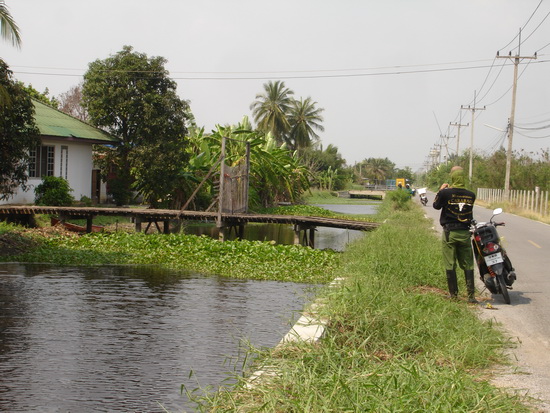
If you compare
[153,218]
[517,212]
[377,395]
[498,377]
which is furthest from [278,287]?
[517,212]

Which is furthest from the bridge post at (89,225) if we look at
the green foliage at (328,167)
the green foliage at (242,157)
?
the green foliage at (328,167)

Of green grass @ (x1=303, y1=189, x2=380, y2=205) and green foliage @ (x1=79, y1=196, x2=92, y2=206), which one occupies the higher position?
green foliage @ (x1=79, y1=196, x2=92, y2=206)

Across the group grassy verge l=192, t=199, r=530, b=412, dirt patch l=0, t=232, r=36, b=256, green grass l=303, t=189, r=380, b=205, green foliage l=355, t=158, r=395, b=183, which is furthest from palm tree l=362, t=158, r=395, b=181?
grassy verge l=192, t=199, r=530, b=412

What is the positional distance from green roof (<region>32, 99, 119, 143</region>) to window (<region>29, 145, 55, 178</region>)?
0.98 m

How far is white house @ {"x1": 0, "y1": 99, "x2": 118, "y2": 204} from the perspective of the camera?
30.7m

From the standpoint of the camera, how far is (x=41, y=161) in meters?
31.5

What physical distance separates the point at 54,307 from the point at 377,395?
29.5 feet

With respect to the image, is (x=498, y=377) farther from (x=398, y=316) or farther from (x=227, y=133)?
(x=227, y=133)

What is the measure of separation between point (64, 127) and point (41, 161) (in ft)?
7.49

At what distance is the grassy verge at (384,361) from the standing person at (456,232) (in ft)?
1.57

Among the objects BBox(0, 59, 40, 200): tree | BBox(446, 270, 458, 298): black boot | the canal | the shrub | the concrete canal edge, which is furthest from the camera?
the shrub

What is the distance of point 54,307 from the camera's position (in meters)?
12.8

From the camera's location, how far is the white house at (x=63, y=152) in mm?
30722

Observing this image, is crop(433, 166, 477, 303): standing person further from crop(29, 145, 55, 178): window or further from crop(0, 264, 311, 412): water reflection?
crop(29, 145, 55, 178): window
